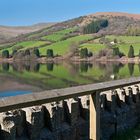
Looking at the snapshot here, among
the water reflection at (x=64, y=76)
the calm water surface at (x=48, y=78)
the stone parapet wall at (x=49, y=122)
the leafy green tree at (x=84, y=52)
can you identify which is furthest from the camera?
the leafy green tree at (x=84, y=52)

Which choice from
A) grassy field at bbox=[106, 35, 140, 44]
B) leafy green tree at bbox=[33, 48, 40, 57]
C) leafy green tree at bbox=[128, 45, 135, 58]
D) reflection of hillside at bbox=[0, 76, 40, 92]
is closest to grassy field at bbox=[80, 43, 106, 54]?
grassy field at bbox=[106, 35, 140, 44]

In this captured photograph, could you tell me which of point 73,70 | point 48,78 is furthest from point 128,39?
point 48,78

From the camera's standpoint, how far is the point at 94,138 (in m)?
7.37

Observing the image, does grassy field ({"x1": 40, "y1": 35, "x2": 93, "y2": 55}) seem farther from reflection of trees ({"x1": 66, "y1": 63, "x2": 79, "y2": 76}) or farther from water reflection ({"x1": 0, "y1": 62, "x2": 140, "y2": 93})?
water reflection ({"x1": 0, "y1": 62, "x2": 140, "y2": 93})

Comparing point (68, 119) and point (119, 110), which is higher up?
point (68, 119)

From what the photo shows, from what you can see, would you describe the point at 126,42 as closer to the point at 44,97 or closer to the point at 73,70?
the point at 73,70

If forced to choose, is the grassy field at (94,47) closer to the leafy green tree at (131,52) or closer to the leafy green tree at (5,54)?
the leafy green tree at (131,52)

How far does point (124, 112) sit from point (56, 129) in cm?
334

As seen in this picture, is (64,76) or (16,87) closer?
(16,87)

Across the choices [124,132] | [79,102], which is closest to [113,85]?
[79,102]

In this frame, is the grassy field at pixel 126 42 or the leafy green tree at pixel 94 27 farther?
the leafy green tree at pixel 94 27

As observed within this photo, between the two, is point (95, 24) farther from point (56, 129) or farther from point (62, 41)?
point (56, 129)

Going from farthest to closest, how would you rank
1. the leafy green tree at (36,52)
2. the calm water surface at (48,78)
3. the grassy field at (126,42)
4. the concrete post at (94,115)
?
the grassy field at (126,42) → the leafy green tree at (36,52) → the calm water surface at (48,78) → the concrete post at (94,115)

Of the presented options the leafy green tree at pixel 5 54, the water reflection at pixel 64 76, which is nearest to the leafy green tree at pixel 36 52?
the leafy green tree at pixel 5 54
